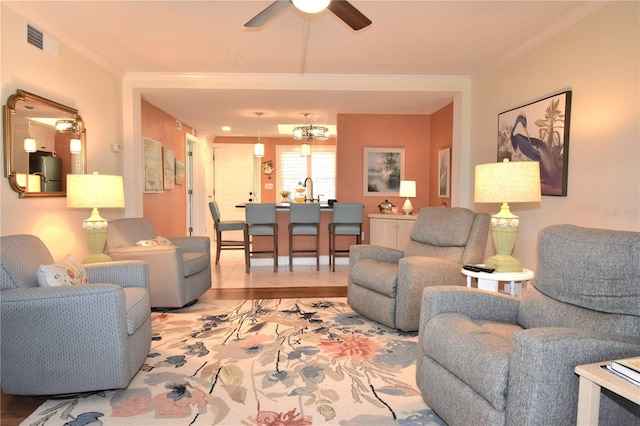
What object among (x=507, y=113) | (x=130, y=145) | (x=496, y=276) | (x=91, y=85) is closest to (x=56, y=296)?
(x=496, y=276)

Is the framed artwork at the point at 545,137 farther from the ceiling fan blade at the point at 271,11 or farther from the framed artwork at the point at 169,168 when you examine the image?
the framed artwork at the point at 169,168

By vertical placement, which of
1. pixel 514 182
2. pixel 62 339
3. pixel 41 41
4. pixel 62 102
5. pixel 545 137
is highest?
pixel 41 41

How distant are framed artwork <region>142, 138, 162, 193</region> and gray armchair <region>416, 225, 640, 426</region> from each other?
4486 millimetres

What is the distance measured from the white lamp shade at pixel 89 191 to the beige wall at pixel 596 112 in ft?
12.0

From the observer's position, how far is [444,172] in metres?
5.82

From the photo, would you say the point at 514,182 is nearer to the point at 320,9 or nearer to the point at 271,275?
the point at 320,9

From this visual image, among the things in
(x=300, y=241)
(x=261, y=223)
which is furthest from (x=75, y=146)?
(x=300, y=241)

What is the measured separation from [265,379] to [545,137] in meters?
3.00

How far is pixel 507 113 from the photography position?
402 centimetres

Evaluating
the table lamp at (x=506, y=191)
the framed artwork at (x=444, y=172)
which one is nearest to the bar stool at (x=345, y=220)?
the framed artwork at (x=444, y=172)

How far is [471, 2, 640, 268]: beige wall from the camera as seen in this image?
2.58m

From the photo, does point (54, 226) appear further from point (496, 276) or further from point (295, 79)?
point (496, 276)

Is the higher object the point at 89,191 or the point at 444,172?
the point at 444,172

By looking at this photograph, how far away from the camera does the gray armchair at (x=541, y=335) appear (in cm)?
138
